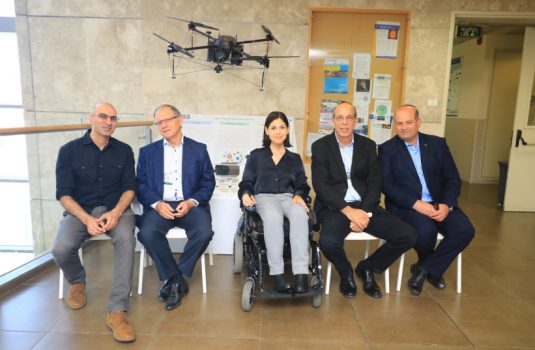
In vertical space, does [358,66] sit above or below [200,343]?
above

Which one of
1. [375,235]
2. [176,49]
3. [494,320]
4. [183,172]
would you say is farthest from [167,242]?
[176,49]

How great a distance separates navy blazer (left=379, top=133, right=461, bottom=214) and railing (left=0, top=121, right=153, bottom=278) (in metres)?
2.40

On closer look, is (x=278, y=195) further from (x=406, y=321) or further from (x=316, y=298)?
(x=406, y=321)

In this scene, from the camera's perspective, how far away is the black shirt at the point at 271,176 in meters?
2.82

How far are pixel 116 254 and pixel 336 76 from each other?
10.6 feet

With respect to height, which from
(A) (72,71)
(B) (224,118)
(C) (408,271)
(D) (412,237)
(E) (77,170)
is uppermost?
(A) (72,71)

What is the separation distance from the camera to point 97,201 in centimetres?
267

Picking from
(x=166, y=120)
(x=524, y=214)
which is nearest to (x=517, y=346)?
(x=166, y=120)

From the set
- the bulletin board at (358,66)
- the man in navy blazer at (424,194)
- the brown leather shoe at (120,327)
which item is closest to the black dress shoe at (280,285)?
the brown leather shoe at (120,327)

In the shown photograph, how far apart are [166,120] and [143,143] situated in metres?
1.53

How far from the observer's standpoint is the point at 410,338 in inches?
87.9

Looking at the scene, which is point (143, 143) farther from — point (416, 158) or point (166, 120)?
point (416, 158)

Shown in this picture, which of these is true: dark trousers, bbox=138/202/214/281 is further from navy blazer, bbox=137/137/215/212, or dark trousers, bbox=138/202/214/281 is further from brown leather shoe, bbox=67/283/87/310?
brown leather shoe, bbox=67/283/87/310

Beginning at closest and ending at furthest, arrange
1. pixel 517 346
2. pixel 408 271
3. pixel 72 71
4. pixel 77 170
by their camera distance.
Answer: pixel 517 346, pixel 77 170, pixel 408 271, pixel 72 71
